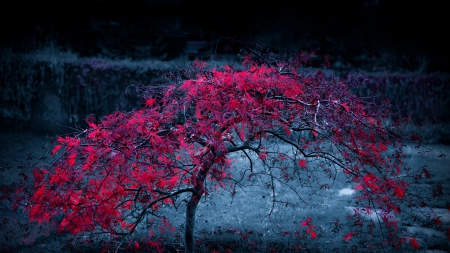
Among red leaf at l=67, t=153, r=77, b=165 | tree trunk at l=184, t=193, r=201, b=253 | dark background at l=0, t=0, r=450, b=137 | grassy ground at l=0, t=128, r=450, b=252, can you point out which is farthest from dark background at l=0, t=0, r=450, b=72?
red leaf at l=67, t=153, r=77, b=165

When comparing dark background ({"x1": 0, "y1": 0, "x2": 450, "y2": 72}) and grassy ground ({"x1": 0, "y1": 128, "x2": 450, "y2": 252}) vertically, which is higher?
dark background ({"x1": 0, "y1": 0, "x2": 450, "y2": 72})

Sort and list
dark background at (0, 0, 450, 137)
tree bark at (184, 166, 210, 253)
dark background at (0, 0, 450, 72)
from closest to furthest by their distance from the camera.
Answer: tree bark at (184, 166, 210, 253) → dark background at (0, 0, 450, 137) → dark background at (0, 0, 450, 72)

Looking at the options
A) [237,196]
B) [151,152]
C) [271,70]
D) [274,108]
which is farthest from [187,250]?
[237,196]

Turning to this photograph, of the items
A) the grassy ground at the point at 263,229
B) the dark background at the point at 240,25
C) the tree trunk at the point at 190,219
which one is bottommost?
the grassy ground at the point at 263,229

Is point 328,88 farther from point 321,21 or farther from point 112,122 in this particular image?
point 321,21

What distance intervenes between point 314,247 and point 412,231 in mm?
1531

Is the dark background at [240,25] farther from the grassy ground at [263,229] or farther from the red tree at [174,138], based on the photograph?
the red tree at [174,138]

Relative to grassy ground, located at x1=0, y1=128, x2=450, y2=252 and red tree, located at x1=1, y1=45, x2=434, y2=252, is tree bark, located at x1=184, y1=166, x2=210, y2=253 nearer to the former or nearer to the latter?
red tree, located at x1=1, y1=45, x2=434, y2=252

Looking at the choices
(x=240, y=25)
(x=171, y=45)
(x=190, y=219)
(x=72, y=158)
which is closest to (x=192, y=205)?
(x=190, y=219)

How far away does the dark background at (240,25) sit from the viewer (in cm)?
1156

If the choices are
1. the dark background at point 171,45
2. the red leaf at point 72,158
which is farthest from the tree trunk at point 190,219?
the dark background at point 171,45

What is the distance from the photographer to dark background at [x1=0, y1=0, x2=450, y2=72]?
11.6 metres

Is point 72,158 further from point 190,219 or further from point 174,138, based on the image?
point 190,219

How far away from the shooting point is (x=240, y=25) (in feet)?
38.6
